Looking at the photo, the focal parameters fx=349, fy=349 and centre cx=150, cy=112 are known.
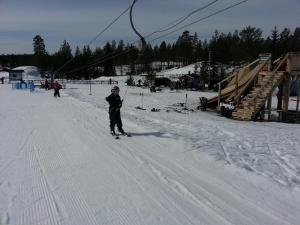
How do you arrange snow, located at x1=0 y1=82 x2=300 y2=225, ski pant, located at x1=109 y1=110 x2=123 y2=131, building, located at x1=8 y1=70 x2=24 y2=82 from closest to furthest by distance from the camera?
snow, located at x1=0 y1=82 x2=300 y2=225, ski pant, located at x1=109 y1=110 x2=123 y2=131, building, located at x1=8 y1=70 x2=24 y2=82

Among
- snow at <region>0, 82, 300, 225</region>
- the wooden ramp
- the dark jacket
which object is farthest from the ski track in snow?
the wooden ramp

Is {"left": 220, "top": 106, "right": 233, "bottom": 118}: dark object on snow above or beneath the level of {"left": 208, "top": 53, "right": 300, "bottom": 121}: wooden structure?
beneath

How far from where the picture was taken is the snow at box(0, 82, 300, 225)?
5.61 meters

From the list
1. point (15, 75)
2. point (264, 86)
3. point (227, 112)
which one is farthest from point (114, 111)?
point (15, 75)

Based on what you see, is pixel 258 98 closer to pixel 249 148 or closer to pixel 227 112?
pixel 227 112

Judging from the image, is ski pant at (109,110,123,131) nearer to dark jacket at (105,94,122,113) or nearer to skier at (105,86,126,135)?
skier at (105,86,126,135)

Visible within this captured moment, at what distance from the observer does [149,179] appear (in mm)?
7270

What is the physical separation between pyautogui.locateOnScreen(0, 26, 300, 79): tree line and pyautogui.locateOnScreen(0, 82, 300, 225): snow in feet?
108

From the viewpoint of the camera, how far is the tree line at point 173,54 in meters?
80.3

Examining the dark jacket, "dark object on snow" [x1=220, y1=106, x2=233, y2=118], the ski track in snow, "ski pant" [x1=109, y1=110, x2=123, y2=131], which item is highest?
the dark jacket

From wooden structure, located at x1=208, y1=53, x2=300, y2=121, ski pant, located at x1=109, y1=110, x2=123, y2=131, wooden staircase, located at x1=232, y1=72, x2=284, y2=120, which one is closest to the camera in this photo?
ski pant, located at x1=109, y1=110, x2=123, y2=131

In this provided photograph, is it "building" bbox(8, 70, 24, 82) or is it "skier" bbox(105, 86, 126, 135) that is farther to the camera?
"building" bbox(8, 70, 24, 82)

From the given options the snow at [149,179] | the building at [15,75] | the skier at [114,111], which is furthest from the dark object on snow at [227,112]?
the building at [15,75]

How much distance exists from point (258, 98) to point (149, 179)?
1500cm
